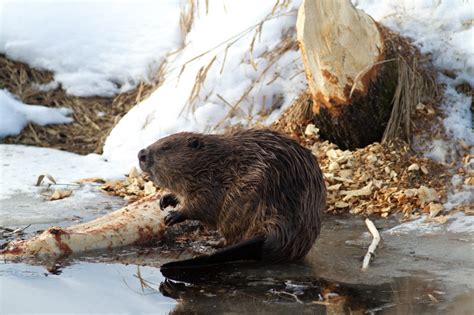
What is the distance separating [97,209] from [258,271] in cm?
142

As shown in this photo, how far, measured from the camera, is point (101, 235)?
3.94m

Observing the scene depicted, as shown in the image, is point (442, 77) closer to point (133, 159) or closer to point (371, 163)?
point (371, 163)

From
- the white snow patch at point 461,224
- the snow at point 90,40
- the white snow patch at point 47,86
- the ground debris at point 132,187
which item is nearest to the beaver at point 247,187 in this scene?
the white snow patch at point 461,224

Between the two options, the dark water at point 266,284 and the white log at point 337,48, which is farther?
the white log at point 337,48

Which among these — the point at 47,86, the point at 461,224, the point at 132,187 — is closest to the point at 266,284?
the point at 461,224

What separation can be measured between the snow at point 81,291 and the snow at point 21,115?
2636 mm

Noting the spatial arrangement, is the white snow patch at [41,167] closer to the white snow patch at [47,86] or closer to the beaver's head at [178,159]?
the white snow patch at [47,86]

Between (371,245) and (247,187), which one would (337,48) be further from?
(371,245)

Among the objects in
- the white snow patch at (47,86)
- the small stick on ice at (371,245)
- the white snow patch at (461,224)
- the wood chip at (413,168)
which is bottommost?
the white snow patch at (461,224)

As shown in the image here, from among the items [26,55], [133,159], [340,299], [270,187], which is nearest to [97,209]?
[133,159]

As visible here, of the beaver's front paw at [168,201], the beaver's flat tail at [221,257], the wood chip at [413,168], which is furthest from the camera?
the wood chip at [413,168]

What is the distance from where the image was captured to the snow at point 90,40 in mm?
6598

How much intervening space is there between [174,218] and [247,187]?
1.24ft

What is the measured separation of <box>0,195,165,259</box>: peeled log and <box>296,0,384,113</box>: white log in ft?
4.04
